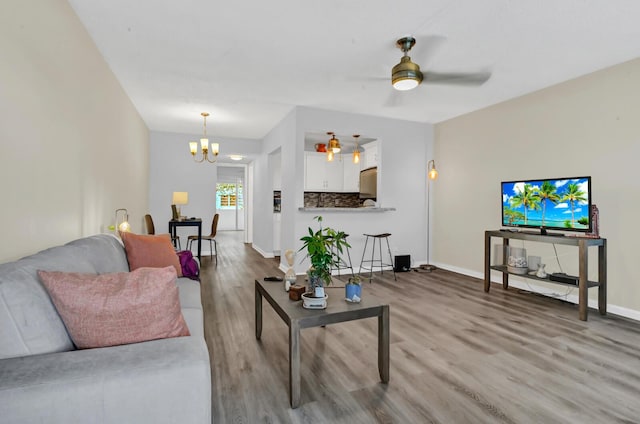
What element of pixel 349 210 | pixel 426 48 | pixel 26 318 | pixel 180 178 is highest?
pixel 426 48

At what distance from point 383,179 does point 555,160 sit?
239 centimetres

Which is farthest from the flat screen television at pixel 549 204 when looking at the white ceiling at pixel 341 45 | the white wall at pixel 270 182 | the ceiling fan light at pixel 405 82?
the white wall at pixel 270 182

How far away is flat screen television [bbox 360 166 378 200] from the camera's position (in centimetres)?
705

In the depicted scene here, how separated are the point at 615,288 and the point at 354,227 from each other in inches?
126

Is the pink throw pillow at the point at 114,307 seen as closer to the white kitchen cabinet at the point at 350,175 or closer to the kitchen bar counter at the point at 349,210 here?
the kitchen bar counter at the point at 349,210

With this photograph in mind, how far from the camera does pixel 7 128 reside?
1733mm

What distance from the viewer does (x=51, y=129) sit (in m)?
2.22

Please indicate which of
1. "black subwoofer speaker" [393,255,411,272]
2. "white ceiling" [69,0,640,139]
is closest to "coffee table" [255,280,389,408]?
"white ceiling" [69,0,640,139]

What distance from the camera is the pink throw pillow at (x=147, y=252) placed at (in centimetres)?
274

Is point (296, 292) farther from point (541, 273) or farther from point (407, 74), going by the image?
point (541, 273)

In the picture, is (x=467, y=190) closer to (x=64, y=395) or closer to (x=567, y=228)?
(x=567, y=228)

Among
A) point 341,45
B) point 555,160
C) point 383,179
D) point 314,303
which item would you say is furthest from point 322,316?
point 383,179

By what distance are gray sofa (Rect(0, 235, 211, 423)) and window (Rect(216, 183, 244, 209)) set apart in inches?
471

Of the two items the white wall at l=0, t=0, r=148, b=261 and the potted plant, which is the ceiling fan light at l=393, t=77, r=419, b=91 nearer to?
the potted plant
